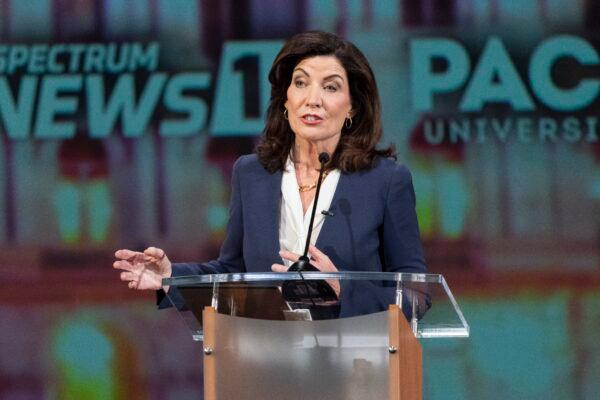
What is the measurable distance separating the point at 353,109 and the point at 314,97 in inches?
6.3

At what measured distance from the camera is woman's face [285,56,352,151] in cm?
Result: 302

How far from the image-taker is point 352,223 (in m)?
2.92

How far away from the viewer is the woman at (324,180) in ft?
9.58

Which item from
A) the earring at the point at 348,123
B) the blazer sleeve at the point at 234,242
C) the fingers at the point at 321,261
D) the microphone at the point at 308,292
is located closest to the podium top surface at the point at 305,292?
the microphone at the point at 308,292

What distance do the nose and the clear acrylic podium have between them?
778 mm

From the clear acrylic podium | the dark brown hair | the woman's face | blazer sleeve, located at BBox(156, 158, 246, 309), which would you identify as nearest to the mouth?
the woman's face

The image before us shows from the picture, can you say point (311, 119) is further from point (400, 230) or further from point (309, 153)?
point (400, 230)

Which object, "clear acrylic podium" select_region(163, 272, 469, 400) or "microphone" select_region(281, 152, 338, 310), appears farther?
"microphone" select_region(281, 152, 338, 310)

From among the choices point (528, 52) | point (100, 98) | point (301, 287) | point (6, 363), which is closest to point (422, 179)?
point (528, 52)

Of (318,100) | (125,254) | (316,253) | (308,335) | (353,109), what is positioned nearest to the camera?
(308,335)

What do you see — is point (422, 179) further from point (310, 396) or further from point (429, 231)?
point (310, 396)

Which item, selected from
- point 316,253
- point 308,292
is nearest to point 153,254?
point 316,253

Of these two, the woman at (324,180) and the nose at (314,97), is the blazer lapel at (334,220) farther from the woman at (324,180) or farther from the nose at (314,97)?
the nose at (314,97)

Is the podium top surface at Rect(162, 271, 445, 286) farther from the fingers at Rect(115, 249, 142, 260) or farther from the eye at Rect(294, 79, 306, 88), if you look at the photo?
the eye at Rect(294, 79, 306, 88)
